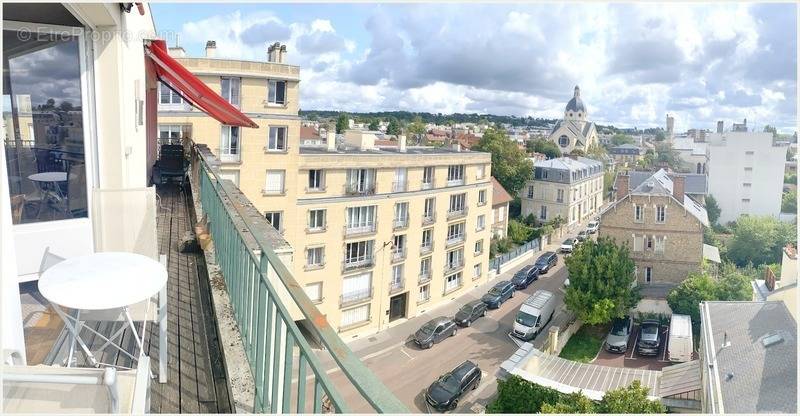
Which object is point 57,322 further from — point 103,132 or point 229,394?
point 103,132

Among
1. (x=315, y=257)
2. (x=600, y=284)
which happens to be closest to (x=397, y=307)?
(x=315, y=257)

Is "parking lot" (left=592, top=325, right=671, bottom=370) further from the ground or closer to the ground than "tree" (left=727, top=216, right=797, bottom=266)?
closer to the ground

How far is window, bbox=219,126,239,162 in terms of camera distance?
1745 centimetres

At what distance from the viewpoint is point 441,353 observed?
19.0m

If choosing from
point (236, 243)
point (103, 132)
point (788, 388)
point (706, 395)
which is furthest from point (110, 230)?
point (706, 395)

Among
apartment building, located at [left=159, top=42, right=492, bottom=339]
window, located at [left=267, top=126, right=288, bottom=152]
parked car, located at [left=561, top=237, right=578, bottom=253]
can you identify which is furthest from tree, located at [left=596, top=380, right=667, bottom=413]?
parked car, located at [left=561, top=237, right=578, bottom=253]

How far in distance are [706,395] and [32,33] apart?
13.1m

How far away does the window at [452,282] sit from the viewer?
23.4 m

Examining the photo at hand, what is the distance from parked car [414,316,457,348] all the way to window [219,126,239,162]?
8.68 meters

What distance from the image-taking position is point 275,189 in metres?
17.7

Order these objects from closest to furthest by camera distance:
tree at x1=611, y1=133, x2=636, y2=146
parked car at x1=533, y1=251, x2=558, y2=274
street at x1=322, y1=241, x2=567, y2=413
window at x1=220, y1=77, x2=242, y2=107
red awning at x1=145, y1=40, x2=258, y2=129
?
red awning at x1=145, y1=40, x2=258, y2=129 → street at x1=322, y1=241, x2=567, y2=413 → window at x1=220, y1=77, x2=242, y2=107 → parked car at x1=533, y1=251, x2=558, y2=274 → tree at x1=611, y1=133, x2=636, y2=146

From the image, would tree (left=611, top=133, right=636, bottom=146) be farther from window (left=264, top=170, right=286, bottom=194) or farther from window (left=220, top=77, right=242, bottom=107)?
window (left=220, top=77, right=242, bottom=107)

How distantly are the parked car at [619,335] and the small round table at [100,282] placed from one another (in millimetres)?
19552

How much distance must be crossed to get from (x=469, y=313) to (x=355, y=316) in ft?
14.9
